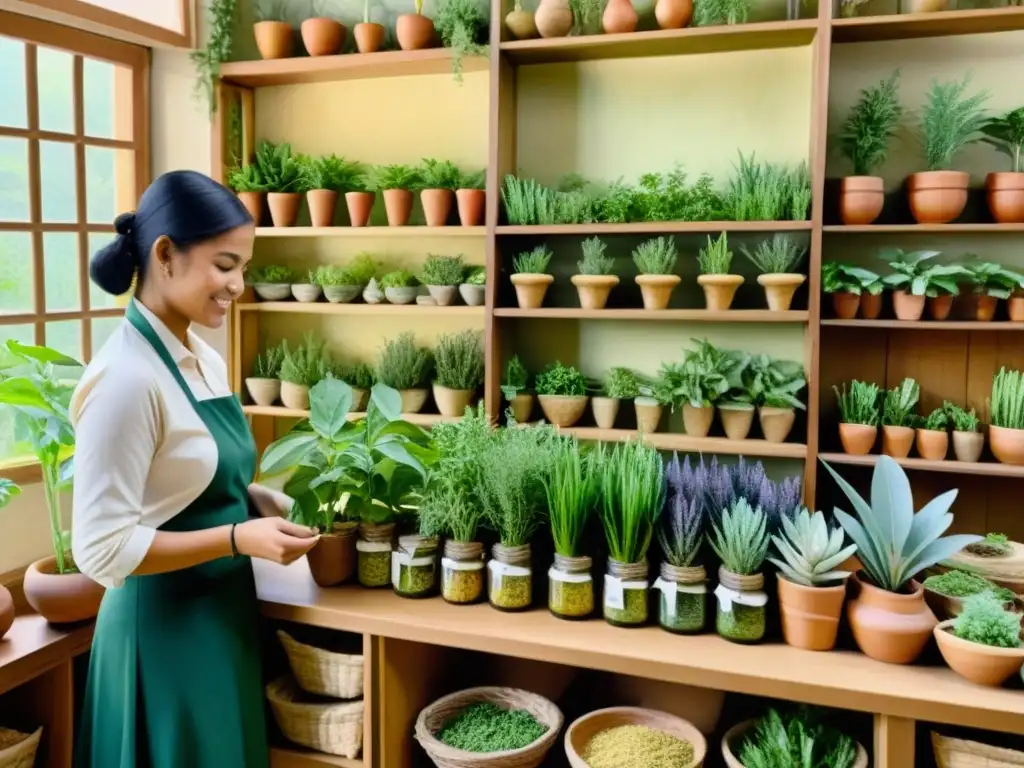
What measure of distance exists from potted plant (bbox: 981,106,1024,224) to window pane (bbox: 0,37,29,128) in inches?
122

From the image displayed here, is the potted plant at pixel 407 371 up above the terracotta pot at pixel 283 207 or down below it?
below

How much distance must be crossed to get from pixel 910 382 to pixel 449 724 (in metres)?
1.94

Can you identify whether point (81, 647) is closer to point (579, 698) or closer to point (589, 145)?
point (579, 698)

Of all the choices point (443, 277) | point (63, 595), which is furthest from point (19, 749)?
point (443, 277)

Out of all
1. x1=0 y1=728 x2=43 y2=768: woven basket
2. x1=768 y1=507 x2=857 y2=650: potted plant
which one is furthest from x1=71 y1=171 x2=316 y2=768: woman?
x1=768 y1=507 x2=857 y2=650: potted plant

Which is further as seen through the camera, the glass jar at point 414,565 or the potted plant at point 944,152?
the potted plant at point 944,152

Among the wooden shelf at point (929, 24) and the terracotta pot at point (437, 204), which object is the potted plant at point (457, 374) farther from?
the wooden shelf at point (929, 24)

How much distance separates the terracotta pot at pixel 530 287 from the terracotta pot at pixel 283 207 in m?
0.96

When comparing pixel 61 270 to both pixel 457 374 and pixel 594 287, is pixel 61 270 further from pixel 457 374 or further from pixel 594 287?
pixel 594 287

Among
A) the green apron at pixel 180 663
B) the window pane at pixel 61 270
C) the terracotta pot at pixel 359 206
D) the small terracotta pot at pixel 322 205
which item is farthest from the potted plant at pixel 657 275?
the window pane at pixel 61 270

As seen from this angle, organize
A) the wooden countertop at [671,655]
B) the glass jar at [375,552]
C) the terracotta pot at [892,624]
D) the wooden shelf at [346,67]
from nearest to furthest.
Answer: the wooden countertop at [671,655] → the terracotta pot at [892,624] → the glass jar at [375,552] → the wooden shelf at [346,67]

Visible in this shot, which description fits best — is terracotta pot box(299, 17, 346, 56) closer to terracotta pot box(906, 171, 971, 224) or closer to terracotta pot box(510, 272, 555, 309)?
terracotta pot box(510, 272, 555, 309)

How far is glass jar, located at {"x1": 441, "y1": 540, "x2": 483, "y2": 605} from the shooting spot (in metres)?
1.73

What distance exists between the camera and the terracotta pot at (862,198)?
2715 millimetres
